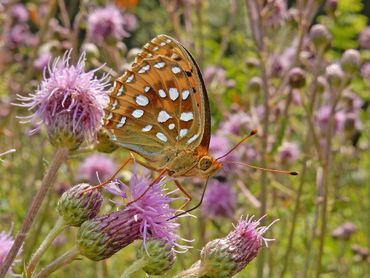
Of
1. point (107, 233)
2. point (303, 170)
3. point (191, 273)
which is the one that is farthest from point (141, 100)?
point (303, 170)

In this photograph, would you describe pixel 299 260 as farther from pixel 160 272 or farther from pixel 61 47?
pixel 160 272

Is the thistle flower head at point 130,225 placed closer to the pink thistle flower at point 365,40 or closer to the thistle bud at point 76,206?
the thistle bud at point 76,206

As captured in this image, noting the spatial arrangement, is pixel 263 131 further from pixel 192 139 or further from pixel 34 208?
pixel 34 208

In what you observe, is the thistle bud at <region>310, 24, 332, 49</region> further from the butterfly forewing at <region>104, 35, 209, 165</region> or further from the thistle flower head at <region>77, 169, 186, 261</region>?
the thistle flower head at <region>77, 169, 186, 261</region>

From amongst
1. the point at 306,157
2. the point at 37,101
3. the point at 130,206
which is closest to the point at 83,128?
the point at 37,101

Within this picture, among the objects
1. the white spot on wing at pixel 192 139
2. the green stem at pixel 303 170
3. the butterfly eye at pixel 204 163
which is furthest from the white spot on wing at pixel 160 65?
the green stem at pixel 303 170
